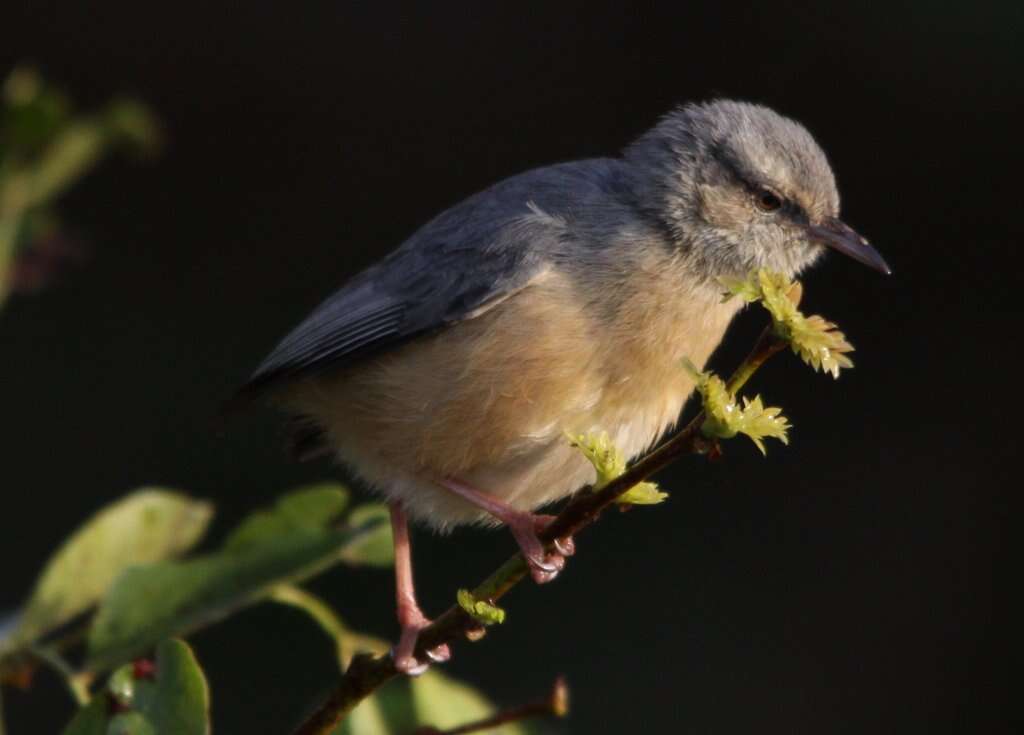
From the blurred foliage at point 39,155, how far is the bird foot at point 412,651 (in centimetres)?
95

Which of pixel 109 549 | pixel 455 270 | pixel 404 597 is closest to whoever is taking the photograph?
pixel 109 549

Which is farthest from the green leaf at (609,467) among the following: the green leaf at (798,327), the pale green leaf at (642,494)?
the green leaf at (798,327)

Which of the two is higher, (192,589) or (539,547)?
(192,589)

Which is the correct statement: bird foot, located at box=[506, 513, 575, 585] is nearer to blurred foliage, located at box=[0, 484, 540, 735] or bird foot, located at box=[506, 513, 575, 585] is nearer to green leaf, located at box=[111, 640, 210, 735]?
blurred foliage, located at box=[0, 484, 540, 735]

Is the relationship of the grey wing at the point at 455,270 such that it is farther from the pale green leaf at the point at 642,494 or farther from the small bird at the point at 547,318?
the pale green leaf at the point at 642,494

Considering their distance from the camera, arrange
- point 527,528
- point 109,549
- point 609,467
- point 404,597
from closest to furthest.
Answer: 1. point 609,467
2. point 109,549
3. point 527,528
4. point 404,597

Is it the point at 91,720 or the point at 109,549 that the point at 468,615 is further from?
the point at 109,549

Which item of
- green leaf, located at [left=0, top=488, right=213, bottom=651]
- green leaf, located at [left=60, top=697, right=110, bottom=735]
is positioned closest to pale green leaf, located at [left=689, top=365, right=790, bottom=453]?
green leaf, located at [left=60, top=697, right=110, bottom=735]

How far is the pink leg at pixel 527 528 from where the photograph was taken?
2.70 metres

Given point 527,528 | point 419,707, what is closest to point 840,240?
point 527,528

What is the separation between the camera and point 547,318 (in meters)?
3.34

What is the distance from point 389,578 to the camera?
6289 millimetres

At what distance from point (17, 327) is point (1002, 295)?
430cm

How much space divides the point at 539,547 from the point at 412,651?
0.42 metres
